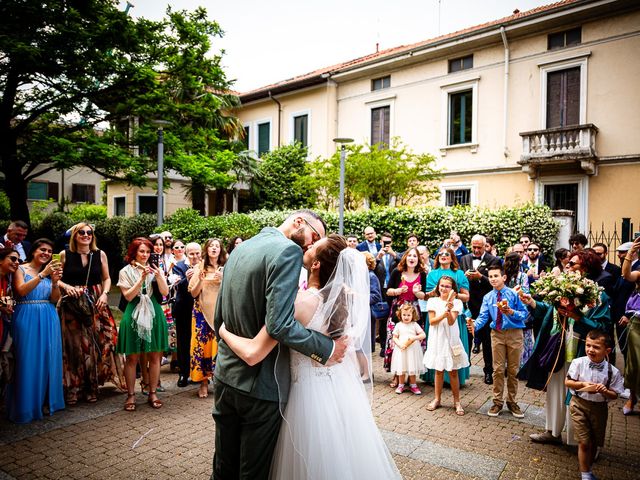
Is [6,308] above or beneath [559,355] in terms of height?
A: above

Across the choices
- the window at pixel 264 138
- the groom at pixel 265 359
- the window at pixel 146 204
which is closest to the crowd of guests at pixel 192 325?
the groom at pixel 265 359

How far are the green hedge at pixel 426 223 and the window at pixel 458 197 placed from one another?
591cm

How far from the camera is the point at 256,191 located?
2281 cm

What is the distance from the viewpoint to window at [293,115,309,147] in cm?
2406

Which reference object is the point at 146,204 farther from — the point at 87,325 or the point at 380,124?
the point at 87,325

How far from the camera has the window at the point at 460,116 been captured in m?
18.9

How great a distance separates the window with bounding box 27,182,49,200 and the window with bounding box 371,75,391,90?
33712 mm

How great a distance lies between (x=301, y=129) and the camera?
24438 mm

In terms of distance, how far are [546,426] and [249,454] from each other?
3692 millimetres

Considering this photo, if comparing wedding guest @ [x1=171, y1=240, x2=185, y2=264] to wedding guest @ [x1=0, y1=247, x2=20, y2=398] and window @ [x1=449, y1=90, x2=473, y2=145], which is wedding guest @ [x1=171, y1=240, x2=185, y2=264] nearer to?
wedding guest @ [x1=0, y1=247, x2=20, y2=398]

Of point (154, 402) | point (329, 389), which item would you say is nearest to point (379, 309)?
point (154, 402)

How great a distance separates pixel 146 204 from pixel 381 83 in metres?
14.4

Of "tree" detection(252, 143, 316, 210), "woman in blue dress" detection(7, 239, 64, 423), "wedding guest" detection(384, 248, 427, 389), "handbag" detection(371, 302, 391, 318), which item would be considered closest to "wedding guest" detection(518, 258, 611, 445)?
"wedding guest" detection(384, 248, 427, 389)

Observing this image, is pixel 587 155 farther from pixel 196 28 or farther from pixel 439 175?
pixel 196 28
